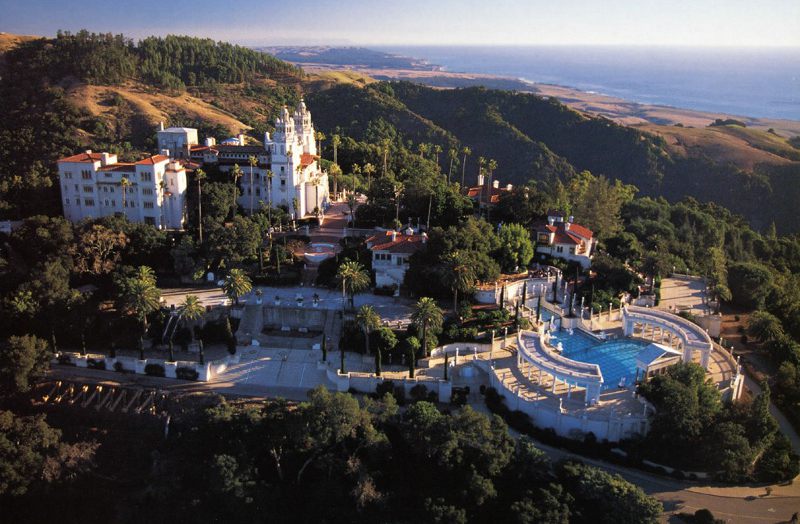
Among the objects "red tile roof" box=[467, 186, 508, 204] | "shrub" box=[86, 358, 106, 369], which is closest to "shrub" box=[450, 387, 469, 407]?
"shrub" box=[86, 358, 106, 369]

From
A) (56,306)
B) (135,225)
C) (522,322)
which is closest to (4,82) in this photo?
(135,225)

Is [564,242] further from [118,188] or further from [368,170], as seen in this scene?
[118,188]

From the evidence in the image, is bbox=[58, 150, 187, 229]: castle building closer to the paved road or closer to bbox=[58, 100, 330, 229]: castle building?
bbox=[58, 100, 330, 229]: castle building

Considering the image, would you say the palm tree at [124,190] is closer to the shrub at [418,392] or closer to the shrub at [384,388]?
the shrub at [384,388]

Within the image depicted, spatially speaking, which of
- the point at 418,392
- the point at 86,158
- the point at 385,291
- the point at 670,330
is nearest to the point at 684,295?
the point at 670,330

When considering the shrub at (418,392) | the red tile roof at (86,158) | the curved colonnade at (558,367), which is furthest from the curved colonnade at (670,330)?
the red tile roof at (86,158)
